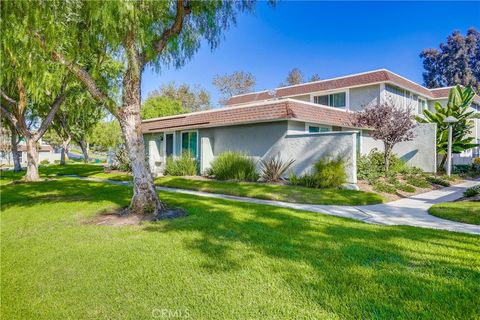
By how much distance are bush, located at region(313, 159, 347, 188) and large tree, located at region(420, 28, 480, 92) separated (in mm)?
48845

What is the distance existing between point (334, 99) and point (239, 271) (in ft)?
73.5

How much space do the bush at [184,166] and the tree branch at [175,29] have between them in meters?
11.0

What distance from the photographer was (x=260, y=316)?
3.14 m

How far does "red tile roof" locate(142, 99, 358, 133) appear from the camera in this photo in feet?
47.4

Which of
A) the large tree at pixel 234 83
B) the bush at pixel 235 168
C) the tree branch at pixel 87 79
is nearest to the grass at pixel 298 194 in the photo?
the bush at pixel 235 168

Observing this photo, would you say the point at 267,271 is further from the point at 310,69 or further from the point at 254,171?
the point at 310,69

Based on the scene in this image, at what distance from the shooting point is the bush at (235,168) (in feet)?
51.2

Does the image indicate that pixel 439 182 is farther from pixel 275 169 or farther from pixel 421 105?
pixel 421 105

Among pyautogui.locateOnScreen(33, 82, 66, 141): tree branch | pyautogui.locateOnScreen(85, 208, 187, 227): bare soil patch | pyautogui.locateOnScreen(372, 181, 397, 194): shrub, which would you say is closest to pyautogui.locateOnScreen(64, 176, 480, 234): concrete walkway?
pyautogui.locateOnScreen(372, 181, 397, 194): shrub

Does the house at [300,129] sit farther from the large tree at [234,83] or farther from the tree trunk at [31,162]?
the large tree at [234,83]

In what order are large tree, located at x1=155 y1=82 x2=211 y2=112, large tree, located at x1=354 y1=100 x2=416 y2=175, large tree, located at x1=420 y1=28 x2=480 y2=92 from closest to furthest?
large tree, located at x1=354 y1=100 x2=416 y2=175, large tree, located at x1=155 y1=82 x2=211 y2=112, large tree, located at x1=420 y1=28 x2=480 y2=92

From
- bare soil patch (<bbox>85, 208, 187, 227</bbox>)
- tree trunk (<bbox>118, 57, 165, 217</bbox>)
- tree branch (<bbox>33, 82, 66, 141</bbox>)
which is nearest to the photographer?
bare soil patch (<bbox>85, 208, 187, 227</bbox>)

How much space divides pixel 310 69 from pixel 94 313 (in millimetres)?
54651

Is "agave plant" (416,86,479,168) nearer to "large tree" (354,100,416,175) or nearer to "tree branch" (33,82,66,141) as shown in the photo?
"large tree" (354,100,416,175)
